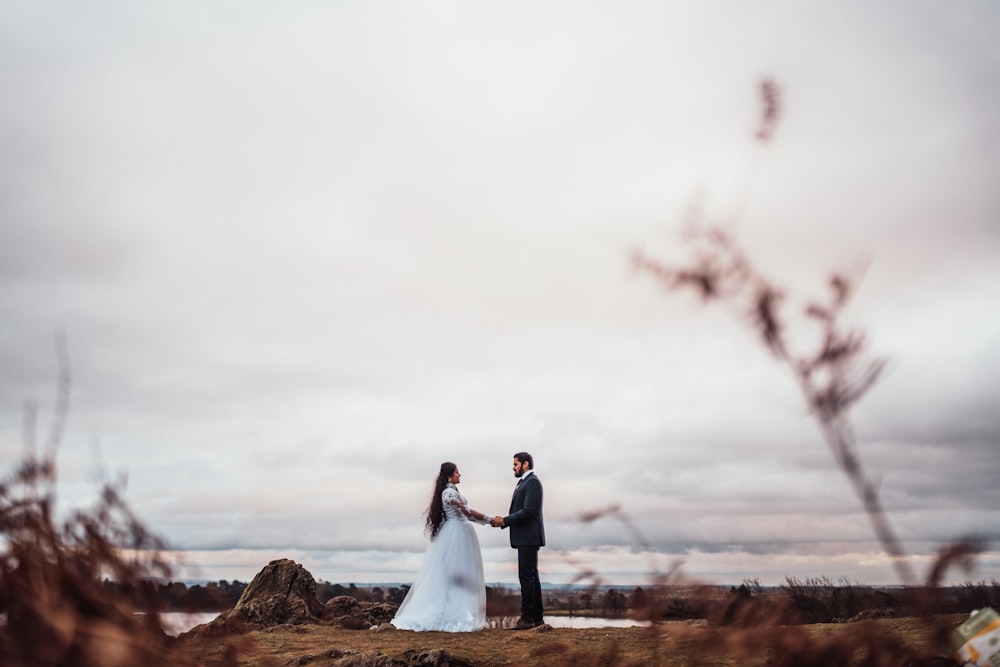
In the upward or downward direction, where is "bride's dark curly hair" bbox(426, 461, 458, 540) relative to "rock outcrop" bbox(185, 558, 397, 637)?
upward

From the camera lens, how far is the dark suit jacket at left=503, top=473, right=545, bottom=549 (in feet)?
36.3

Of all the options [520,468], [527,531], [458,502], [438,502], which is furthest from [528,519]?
[438,502]

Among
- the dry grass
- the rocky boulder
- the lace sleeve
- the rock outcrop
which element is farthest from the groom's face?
the rocky boulder

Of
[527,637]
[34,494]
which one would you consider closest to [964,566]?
[34,494]

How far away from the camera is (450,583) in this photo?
36.7 ft

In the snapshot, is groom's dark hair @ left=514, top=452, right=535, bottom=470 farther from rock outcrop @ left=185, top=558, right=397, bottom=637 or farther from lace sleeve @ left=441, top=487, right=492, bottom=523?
rock outcrop @ left=185, top=558, right=397, bottom=637

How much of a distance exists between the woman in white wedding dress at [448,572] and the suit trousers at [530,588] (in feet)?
2.08

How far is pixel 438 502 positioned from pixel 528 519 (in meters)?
1.77

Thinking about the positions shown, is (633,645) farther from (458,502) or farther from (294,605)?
(294,605)

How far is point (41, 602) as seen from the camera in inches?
71.7

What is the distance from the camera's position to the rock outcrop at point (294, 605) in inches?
449

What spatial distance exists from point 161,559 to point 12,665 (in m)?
0.41

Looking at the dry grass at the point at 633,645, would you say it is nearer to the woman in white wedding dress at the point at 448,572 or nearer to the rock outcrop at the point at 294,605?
→ the woman in white wedding dress at the point at 448,572

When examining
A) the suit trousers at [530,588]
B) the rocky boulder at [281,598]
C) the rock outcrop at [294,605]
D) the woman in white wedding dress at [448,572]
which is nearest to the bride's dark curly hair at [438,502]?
the woman in white wedding dress at [448,572]
